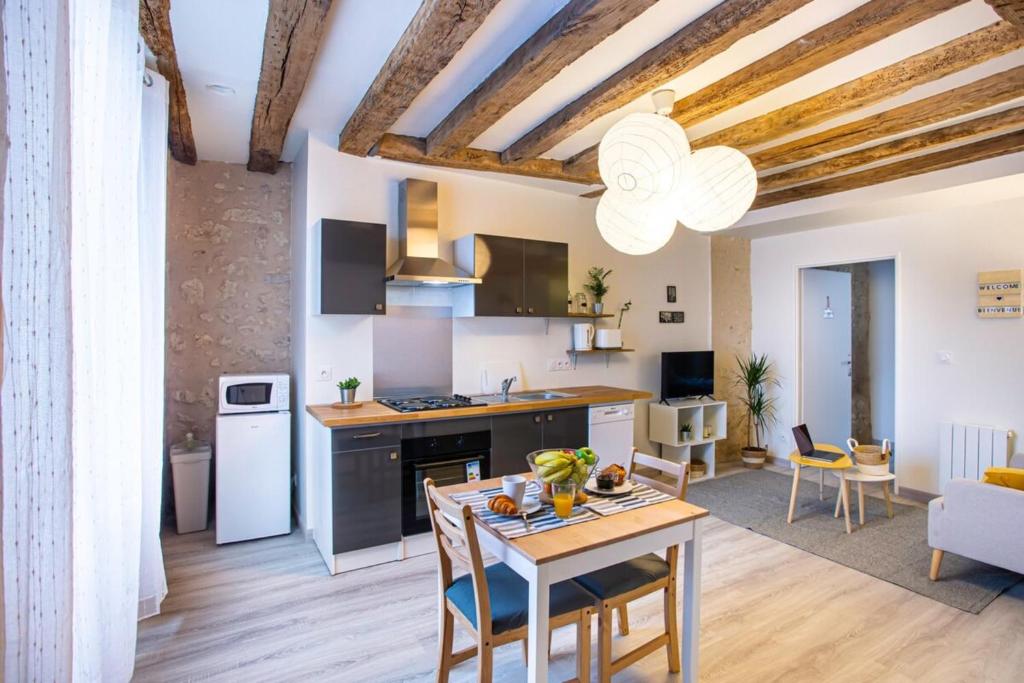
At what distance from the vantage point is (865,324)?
20.9 feet

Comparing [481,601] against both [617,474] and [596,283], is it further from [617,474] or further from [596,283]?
[596,283]

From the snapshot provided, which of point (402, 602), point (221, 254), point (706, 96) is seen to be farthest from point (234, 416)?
point (706, 96)

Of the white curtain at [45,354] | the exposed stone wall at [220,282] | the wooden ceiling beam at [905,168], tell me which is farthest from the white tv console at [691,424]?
the white curtain at [45,354]

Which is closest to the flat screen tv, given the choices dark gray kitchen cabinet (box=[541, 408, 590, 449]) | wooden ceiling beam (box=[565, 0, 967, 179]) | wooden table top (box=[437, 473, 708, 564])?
dark gray kitchen cabinet (box=[541, 408, 590, 449])

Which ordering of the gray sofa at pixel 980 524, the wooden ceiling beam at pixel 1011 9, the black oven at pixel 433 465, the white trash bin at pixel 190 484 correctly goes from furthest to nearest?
the white trash bin at pixel 190 484 < the black oven at pixel 433 465 < the gray sofa at pixel 980 524 < the wooden ceiling beam at pixel 1011 9

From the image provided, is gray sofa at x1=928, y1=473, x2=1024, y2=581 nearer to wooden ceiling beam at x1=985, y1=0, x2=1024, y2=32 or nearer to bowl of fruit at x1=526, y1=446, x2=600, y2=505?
wooden ceiling beam at x1=985, y1=0, x2=1024, y2=32

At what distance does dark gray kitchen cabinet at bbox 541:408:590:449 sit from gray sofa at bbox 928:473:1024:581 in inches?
88.5

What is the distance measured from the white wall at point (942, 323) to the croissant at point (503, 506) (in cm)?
454

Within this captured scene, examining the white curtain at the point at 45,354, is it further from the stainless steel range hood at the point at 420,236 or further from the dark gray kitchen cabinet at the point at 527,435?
the dark gray kitchen cabinet at the point at 527,435

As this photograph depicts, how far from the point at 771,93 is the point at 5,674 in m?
3.84

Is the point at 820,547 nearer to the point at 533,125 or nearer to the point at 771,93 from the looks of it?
the point at 771,93

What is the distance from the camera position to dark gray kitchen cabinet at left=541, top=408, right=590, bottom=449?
393 centimetres

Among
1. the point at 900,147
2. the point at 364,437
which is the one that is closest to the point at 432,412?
the point at 364,437

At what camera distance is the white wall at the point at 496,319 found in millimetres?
3680
